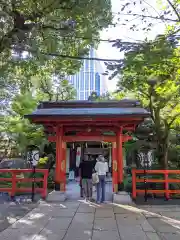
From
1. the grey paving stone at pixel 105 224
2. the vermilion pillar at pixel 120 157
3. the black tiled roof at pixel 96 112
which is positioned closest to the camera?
the grey paving stone at pixel 105 224

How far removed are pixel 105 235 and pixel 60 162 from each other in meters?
6.24

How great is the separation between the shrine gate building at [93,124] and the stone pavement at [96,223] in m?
2.24

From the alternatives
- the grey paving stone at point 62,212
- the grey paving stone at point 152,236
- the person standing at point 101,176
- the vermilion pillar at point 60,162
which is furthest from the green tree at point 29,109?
the grey paving stone at point 152,236

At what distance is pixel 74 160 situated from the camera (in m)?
28.7

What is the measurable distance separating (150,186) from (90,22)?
8088 millimetres

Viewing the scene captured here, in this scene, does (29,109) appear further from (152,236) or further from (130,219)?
(152,236)

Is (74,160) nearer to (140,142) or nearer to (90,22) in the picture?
(140,142)

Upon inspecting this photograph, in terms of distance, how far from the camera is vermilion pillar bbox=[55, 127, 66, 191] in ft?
41.0

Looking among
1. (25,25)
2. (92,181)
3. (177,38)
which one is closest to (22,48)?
(25,25)

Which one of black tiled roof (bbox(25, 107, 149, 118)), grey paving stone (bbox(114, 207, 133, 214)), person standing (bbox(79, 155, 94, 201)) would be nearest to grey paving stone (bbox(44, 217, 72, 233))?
grey paving stone (bbox(114, 207, 133, 214))

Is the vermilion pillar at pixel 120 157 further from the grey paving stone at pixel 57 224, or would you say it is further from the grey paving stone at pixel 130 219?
the grey paving stone at pixel 57 224

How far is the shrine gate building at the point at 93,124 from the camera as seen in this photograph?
11969mm

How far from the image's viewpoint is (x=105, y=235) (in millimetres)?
6656

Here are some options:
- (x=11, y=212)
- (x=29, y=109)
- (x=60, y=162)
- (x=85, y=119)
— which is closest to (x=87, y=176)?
(x=60, y=162)
